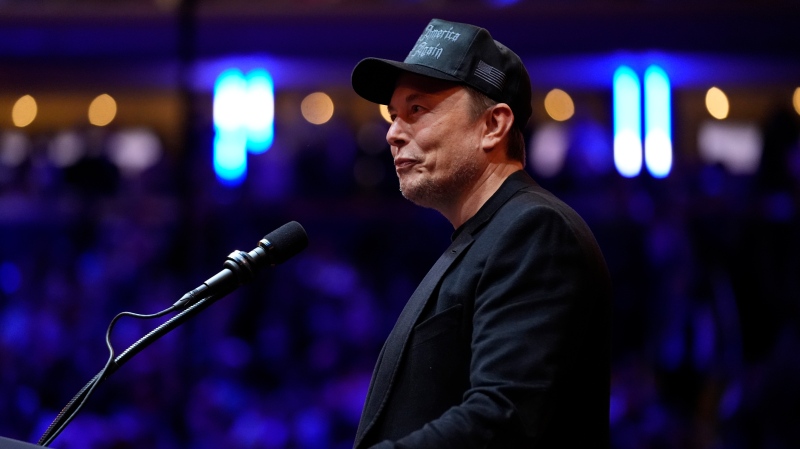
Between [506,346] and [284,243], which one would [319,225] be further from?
[506,346]

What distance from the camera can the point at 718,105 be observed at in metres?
7.11

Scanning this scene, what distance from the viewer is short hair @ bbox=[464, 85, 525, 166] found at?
1.67 metres

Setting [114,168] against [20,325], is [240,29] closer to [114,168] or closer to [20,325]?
[114,168]

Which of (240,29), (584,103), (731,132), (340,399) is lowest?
(340,399)

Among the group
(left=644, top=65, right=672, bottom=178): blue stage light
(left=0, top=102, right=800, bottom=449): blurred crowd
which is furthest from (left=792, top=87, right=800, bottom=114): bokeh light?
(left=644, top=65, right=672, bottom=178): blue stage light

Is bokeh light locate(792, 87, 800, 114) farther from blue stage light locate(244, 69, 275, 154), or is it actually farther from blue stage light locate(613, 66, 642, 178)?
→ blue stage light locate(244, 69, 275, 154)

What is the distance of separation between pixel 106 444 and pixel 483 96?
391 cm

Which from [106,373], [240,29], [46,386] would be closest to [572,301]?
[106,373]

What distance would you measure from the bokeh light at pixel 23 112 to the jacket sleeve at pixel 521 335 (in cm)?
669

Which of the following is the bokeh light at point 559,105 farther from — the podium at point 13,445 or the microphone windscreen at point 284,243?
the podium at point 13,445

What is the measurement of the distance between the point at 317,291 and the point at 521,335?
176 inches

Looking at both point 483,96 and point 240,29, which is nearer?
point 483,96

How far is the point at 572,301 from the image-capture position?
1.41m

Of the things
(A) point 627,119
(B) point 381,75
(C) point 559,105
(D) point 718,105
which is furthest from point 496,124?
(D) point 718,105
